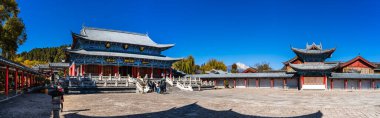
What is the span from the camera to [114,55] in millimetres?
42125

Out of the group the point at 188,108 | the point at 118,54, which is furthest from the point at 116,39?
the point at 188,108

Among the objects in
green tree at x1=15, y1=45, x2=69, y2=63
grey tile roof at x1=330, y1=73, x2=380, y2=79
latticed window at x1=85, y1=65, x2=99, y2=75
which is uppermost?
green tree at x1=15, y1=45, x2=69, y2=63

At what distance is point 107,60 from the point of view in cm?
4209

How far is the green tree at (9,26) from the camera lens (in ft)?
92.4

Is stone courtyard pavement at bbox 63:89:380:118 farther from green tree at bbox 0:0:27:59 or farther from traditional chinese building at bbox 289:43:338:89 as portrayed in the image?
traditional chinese building at bbox 289:43:338:89

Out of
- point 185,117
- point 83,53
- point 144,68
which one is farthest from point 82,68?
point 185,117

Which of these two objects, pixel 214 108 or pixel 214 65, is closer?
pixel 214 108

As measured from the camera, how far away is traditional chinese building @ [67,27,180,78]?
4084cm

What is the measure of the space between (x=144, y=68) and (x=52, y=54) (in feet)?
248

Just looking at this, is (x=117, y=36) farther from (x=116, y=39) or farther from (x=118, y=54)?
(x=118, y=54)

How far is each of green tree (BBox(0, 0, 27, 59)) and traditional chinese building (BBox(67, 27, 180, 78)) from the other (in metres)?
8.62

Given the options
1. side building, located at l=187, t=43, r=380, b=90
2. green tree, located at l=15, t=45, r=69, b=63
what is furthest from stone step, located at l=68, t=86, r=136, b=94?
green tree, located at l=15, t=45, r=69, b=63

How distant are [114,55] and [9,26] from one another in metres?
15.4

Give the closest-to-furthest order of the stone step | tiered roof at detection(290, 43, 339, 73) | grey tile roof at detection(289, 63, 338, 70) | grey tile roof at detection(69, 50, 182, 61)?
the stone step
grey tile roof at detection(69, 50, 182, 61)
grey tile roof at detection(289, 63, 338, 70)
tiered roof at detection(290, 43, 339, 73)
